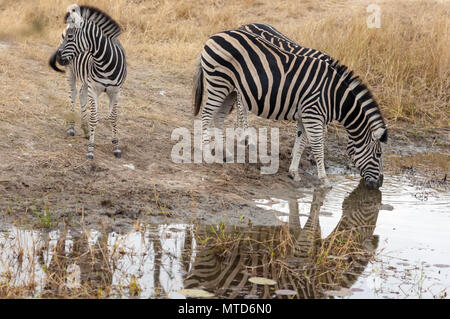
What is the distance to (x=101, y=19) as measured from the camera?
7.23 metres

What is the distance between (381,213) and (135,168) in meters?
2.70

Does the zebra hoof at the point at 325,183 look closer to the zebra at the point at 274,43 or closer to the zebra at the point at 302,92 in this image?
the zebra at the point at 302,92

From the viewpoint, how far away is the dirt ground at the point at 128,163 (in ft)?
19.4

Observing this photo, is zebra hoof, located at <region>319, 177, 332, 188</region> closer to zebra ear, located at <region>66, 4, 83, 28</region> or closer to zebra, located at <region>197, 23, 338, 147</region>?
zebra, located at <region>197, 23, 338, 147</region>

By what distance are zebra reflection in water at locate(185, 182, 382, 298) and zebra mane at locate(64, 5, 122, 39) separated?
9.76 feet

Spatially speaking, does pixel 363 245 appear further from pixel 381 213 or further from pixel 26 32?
pixel 26 32

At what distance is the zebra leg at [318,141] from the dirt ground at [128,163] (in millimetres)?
187

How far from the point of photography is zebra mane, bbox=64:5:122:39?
7168 mm

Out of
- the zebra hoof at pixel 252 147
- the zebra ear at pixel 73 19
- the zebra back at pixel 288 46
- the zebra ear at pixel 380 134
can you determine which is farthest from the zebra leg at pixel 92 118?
the zebra ear at pixel 380 134

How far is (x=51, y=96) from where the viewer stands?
8.56 metres

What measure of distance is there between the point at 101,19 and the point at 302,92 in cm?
244

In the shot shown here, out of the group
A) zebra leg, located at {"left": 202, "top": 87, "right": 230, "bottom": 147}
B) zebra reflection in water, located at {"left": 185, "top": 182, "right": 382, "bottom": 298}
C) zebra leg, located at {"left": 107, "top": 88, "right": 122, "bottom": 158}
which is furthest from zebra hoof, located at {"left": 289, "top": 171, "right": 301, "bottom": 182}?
zebra leg, located at {"left": 107, "top": 88, "right": 122, "bottom": 158}
